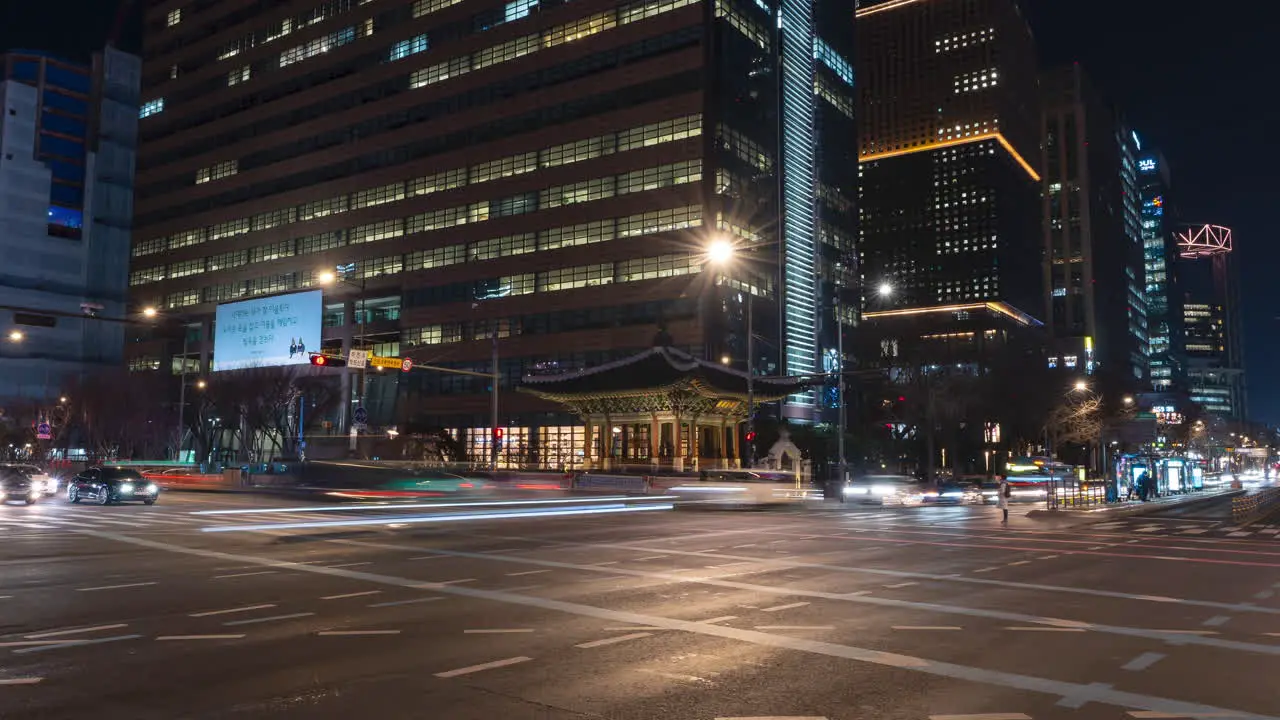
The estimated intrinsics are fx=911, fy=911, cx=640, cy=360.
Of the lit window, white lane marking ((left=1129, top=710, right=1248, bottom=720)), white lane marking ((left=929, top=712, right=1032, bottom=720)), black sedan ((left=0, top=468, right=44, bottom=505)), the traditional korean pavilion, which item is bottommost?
white lane marking ((left=1129, top=710, right=1248, bottom=720))

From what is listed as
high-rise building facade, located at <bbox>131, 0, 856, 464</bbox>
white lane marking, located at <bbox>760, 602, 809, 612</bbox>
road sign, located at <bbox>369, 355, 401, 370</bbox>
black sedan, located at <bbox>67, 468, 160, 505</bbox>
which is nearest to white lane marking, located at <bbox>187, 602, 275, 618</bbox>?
white lane marking, located at <bbox>760, 602, 809, 612</bbox>

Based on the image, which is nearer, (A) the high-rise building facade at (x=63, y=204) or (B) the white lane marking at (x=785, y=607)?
(B) the white lane marking at (x=785, y=607)

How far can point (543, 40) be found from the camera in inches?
3280

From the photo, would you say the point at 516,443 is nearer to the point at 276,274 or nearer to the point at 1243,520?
the point at 276,274

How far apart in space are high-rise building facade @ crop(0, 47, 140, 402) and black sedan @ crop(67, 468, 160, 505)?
88212mm

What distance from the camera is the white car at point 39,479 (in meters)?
36.2

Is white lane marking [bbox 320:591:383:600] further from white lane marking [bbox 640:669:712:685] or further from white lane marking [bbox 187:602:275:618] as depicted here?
white lane marking [bbox 640:669:712:685]

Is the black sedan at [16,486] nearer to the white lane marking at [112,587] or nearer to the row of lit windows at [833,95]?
the white lane marking at [112,587]

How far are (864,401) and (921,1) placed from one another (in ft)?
417

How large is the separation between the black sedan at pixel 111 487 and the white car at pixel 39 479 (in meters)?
1.78

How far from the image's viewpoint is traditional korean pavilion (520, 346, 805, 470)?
59.7 meters

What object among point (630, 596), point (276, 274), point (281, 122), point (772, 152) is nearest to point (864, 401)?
point (772, 152)

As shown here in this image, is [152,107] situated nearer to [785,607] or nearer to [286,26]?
[286,26]

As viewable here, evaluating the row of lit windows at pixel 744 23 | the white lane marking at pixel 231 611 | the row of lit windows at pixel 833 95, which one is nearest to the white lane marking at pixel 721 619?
the white lane marking at pixel 231 611
